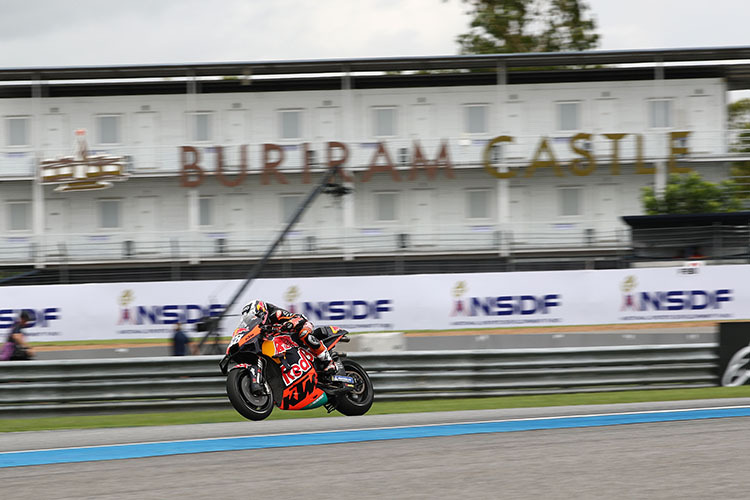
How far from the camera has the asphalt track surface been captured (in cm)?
618

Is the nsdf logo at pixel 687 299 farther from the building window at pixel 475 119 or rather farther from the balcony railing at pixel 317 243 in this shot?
the building window at pixel 475 119

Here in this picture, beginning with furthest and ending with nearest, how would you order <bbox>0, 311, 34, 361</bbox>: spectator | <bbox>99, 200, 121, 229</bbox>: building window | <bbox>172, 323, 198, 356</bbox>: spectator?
<bbox>99, 200, 121, 229</bbox>: building window
<bbox>172, 323, 198, 356</bbox>: spectator
<bbox>0, 311, 34, 361</bbox>: spectator

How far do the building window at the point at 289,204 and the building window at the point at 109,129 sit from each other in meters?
7.16

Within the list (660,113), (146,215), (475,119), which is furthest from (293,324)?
(660,113)

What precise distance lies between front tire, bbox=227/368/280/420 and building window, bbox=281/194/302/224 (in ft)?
92.4

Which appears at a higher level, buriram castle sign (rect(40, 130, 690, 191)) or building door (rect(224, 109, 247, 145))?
building door (rect(224, 109, 247, 145))

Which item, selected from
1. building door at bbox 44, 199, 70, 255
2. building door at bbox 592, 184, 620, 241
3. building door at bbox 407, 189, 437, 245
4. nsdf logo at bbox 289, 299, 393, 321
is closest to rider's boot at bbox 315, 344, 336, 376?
nsdf logo at bbox 289, 299, 393, 321

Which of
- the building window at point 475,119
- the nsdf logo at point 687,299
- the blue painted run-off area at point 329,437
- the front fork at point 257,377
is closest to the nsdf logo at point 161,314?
the nsdf logo at point 687,299

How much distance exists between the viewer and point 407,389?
13.3 metres

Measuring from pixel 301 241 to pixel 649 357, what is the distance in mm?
23615

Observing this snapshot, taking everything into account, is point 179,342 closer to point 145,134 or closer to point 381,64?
Answer: point 381,64

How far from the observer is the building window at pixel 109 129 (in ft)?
125

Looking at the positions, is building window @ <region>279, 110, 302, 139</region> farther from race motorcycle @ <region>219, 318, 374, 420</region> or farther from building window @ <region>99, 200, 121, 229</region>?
race motorcycle @ <region>219, 318, 374, 420</region>

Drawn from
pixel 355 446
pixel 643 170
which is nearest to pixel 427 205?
pixel 643 170
